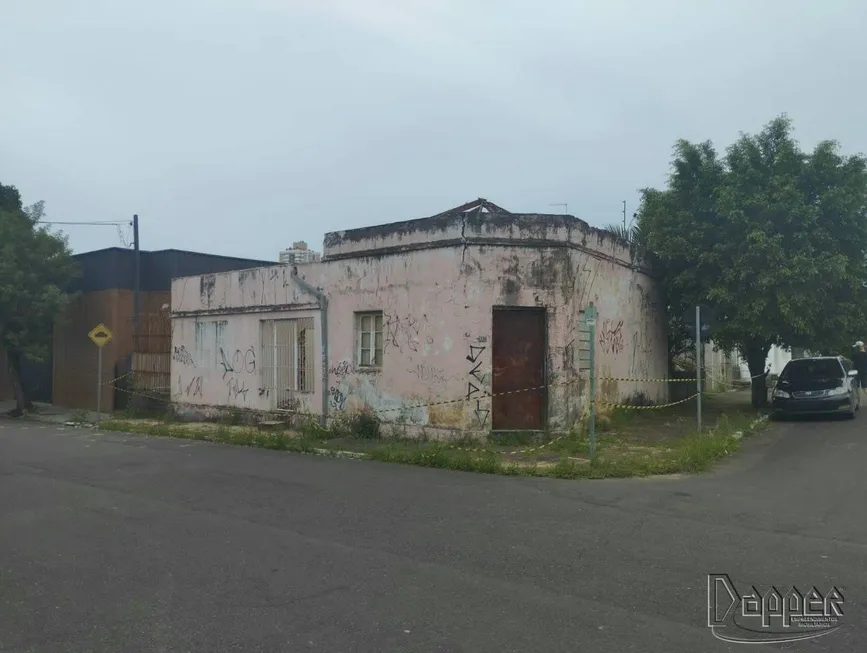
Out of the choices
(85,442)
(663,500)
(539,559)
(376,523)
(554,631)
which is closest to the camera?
(554,631)

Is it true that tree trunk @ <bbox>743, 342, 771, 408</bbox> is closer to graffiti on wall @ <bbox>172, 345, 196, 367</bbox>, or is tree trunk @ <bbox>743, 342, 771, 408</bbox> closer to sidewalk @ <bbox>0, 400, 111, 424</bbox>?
graffiti on wall @ <bbox>172, 345, 196, 367</bbox>

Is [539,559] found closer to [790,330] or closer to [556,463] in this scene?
[556,463]

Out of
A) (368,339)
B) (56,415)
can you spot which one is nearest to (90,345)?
(56,415)

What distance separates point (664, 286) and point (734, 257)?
2.67m

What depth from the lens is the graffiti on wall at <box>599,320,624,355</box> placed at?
15.5 meters

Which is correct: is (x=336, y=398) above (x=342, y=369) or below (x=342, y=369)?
below

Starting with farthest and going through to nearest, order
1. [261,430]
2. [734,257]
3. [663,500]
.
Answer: [734,257]
[261,430]
[663,500]

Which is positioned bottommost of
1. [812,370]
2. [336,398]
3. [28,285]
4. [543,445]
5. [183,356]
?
[543,445]

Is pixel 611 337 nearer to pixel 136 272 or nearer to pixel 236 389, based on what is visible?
pixel 236 389

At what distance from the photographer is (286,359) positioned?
16.4 m

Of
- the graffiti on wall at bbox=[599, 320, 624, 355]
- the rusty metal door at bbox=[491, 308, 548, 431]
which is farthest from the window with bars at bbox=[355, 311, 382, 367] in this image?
the graffiti on wall at bbox=[599, 320, 624, 355]

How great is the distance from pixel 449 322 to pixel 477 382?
4.02 ft

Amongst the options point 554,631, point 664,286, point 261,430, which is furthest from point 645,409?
point 554,631

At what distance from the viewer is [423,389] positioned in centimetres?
1355
